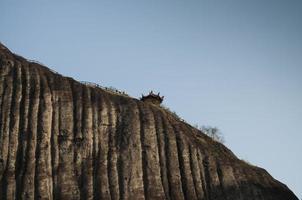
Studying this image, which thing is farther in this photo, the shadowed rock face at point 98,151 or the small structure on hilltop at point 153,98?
the small structure on hilltop at point 153,98

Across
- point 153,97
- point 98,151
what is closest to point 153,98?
point 153,97

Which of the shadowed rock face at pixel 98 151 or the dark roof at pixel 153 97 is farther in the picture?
the dark roof at pixel 153 97

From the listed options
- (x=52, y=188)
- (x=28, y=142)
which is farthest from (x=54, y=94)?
(x=52, y=188)

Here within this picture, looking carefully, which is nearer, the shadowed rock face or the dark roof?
the shadowed rock face

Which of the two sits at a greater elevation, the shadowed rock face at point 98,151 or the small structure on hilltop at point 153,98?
the small structure on hilltop at point 153,98

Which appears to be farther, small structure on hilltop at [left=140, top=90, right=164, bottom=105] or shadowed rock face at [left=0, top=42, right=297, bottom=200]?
small structure on hilltop at [left=140, top=90, right=164, bottom=105]

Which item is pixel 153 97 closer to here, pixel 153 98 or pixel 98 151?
pixel 153 98

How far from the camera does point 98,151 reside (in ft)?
185

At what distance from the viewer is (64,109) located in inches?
2298

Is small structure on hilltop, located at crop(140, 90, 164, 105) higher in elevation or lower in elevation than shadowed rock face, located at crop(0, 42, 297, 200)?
higher

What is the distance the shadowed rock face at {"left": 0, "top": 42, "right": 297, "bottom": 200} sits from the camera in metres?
53.6

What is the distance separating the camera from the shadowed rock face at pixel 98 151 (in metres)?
53.6

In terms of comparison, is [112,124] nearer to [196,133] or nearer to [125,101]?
[125,101]

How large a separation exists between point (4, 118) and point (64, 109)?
569cm
